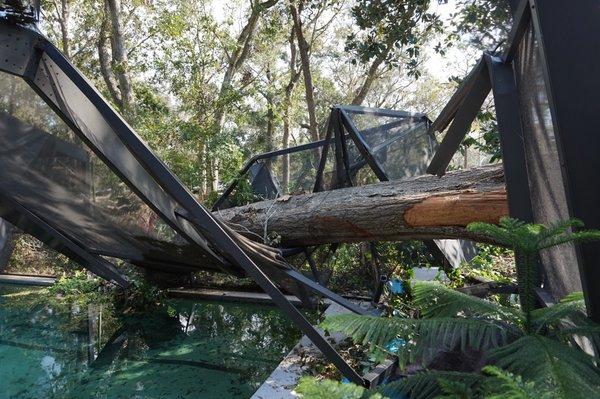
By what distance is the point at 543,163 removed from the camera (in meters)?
1.48

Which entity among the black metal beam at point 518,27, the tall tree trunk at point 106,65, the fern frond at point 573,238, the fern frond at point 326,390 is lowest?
the fern frond at point 326,390

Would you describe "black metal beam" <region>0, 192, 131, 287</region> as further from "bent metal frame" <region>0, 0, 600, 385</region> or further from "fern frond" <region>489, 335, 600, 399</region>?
"fern frond" <region>489, 335, 600, 399</region>

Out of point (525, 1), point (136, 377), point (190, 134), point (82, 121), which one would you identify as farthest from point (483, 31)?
point (190, 134)

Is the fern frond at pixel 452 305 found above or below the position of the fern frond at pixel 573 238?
below

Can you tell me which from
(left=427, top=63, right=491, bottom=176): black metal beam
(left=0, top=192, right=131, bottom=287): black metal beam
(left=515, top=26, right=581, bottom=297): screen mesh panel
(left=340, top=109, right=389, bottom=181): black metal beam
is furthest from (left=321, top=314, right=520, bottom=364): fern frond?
(left=0, top=192, right=131, bottom=287): black metal beam

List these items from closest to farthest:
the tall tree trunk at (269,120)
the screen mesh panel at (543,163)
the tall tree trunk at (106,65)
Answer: the screen mesh panel at (543,163) → the tall tree trunk at (106,65) → the tall tree trunk at (269,120)

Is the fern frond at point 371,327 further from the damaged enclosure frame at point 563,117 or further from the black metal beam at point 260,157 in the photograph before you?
the black metal beam at point 260,157

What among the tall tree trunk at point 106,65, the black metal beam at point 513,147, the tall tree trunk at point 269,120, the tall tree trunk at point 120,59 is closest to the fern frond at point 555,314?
the black metal beam at point 513,147

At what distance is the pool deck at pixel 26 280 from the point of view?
5945 mm

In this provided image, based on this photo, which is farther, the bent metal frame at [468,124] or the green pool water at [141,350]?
the green pool water at [141,350]

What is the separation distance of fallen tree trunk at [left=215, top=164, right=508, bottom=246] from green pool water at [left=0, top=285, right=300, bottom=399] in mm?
979

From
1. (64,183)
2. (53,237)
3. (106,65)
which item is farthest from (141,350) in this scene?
(106,65)

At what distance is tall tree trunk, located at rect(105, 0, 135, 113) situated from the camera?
8.88m

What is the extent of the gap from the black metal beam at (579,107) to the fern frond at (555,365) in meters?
0.28
